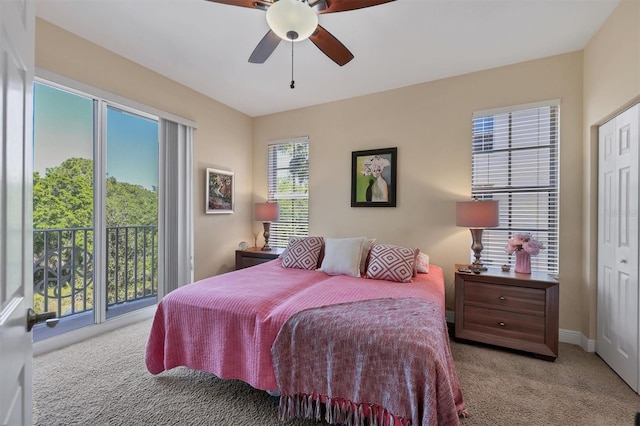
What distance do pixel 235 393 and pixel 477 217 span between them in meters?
2.53

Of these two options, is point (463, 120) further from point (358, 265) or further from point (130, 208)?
point (130, 208)

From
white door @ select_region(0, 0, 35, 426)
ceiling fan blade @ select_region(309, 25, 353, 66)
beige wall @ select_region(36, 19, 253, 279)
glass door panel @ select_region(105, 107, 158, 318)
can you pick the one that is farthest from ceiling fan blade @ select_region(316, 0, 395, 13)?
glass door panel @ select_region(105, 107, 158, 318)

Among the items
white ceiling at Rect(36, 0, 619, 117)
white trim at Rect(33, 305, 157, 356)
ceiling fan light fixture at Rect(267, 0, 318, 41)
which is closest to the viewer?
ceiling fan light fixture at Rect(267, 0, 318, 41)

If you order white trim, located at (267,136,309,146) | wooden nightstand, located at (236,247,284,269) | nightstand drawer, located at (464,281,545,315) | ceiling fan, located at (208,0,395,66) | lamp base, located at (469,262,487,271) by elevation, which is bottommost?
nightstand drawer, located at (464,281,545,315)

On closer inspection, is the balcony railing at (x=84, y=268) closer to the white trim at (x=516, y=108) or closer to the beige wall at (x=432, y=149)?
the beige wall at (x=432, y=149)

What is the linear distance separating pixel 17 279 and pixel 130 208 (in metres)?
3.03

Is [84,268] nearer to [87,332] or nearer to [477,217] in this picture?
[87,332]

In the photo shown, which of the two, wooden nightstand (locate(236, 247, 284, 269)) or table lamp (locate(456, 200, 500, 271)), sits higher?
table lamp (locate(456, 200, 500, 271))

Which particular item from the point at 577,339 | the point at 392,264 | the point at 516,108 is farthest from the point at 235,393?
the point at 516,108

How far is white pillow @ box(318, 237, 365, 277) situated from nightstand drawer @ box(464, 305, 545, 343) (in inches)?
44.7

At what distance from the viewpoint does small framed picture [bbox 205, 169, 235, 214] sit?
385 cm

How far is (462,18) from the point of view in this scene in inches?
89.9

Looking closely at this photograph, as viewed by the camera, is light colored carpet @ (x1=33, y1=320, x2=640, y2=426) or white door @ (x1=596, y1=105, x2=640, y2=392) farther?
white door @ (x1=596, y1=105, x2=640, y2=392)

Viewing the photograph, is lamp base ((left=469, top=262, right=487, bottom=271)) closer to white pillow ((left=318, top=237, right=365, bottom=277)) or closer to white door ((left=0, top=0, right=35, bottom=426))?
white pillow ((left=318, top=237, right=365, bottom=277))
